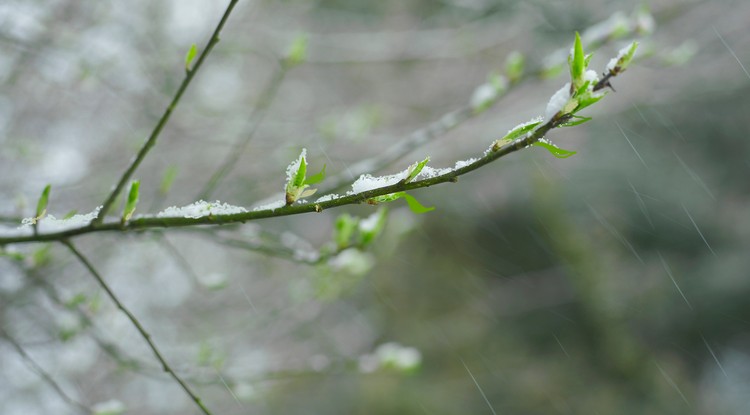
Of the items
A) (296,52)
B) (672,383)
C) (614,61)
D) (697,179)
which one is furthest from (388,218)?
(697,179)

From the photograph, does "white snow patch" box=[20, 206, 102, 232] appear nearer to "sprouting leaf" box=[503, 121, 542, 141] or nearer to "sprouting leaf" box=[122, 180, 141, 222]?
"sprouting leaf" box=[122, 180, 141, 222]

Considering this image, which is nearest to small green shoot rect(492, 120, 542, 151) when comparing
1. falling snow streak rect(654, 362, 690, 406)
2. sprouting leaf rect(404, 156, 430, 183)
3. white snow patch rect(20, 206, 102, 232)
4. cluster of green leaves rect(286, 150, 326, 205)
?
sprouting leaf rect(404, 156, 430, 183)

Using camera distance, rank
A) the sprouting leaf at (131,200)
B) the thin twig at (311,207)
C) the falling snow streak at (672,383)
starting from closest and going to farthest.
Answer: the thin twig at (311,207), the sprouting leaf at (131,200), the falling snow streak at (672,383)

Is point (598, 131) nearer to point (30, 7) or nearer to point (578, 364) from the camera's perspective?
point (578, 364)

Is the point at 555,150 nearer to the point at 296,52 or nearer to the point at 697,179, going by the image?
the point at 296,52

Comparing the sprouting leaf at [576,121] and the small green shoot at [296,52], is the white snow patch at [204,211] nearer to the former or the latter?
the sprouting leaf at [576,121]

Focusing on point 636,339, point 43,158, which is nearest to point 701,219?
point 636,339

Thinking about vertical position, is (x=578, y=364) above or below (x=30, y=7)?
below

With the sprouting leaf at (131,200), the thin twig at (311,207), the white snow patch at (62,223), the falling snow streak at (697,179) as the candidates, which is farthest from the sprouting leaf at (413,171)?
the falling snow streak at (697,179)
